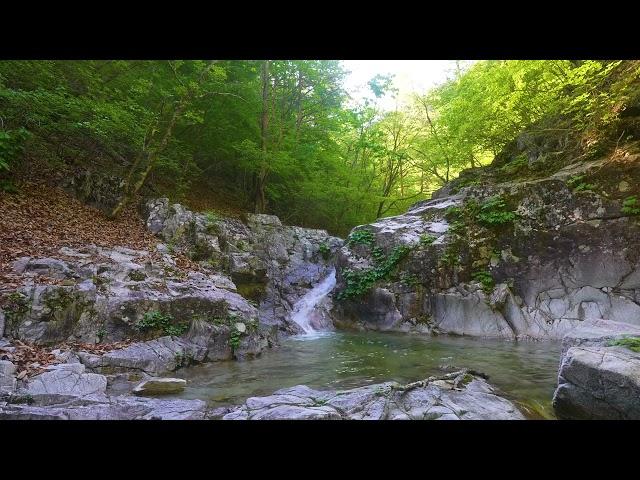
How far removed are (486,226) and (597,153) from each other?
3.53 m

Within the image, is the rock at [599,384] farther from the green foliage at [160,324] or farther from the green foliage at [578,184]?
the green foliage at [578,184]

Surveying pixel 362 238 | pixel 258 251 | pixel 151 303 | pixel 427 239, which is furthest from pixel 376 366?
pixel 258 251

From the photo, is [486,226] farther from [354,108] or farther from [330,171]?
[354,108]

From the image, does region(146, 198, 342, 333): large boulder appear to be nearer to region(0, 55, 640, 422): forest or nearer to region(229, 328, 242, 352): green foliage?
region(0, 55, 640, 422): forest

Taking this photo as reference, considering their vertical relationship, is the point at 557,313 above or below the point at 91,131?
below

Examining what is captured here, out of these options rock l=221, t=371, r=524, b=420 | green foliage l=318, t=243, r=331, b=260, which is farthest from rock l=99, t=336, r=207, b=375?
green foliage l=318, t=243, r=331, b=260

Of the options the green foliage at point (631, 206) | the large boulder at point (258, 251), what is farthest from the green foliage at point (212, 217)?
the green foliage at point (631, 206)

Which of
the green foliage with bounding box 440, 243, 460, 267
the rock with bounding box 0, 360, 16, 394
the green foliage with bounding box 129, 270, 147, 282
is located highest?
the green foliage with bounding box 440, 243, 460, 267

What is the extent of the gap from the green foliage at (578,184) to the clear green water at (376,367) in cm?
418

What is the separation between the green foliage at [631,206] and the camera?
8.78 meters

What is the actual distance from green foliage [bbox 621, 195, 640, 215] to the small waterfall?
8.59 meters

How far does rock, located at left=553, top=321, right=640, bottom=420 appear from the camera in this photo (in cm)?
360
